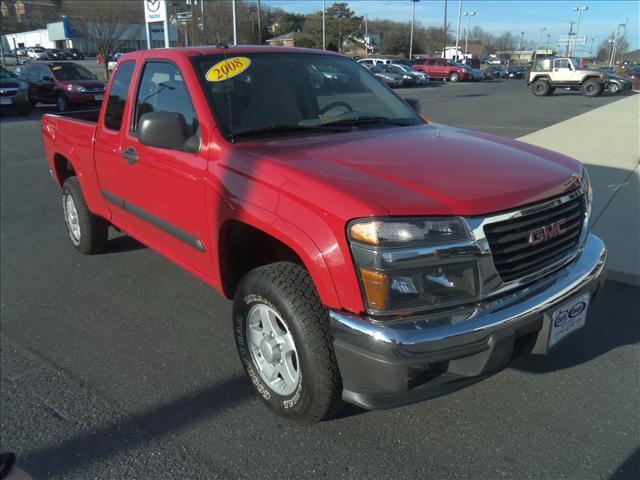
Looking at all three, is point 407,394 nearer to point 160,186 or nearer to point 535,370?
point 535,370

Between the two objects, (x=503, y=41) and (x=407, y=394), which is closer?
(x=407, y=394)

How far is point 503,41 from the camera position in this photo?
5891 inches

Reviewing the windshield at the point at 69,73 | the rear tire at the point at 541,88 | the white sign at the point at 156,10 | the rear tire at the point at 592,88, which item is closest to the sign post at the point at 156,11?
the white sign at the point at 156,10

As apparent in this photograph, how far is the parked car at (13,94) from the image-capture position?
1669 cm

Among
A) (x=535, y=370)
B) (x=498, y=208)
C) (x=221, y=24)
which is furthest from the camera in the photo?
(x=221, y=24)

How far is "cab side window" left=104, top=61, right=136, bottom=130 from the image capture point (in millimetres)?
4062

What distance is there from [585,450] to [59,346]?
3.21 meters

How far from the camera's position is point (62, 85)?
1780cm

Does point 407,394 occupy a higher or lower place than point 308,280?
lower

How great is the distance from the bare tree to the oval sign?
32940 millimetres

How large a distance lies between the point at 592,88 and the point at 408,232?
29.0 m

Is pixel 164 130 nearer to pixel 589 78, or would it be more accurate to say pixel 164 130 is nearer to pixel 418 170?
pixel 418 170

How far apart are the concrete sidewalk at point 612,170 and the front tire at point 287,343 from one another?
3293 mm

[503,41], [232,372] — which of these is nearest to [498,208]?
[232,372]
